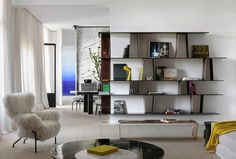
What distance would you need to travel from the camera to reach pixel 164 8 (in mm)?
6508

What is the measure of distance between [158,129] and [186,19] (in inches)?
95.7

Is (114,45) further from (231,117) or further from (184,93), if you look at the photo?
(231,117)

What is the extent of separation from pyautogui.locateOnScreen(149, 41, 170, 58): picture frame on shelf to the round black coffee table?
9.32 feet

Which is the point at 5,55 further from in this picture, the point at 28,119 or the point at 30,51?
the point at 30,51

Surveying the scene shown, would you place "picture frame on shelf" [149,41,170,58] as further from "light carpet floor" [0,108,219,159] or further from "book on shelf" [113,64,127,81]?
"light carpet floor" [0,108,219,159]

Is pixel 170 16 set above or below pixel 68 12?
below

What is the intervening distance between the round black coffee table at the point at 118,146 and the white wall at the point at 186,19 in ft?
10.6

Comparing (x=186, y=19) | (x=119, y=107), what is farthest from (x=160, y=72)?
(x=186, y=19)

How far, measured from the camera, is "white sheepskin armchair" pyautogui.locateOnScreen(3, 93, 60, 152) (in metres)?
4.79

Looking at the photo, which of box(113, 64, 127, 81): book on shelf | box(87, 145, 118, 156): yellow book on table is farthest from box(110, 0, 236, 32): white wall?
box(87, 145, 118, 156): yellow book on table

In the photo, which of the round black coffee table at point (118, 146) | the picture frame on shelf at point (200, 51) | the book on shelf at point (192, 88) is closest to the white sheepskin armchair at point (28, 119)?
the round black coffee table at point (118, 146)

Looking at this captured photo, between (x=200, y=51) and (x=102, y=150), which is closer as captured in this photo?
(x=102, y=150)

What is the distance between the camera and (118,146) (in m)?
3.67

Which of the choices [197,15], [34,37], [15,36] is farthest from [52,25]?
[197,15]
